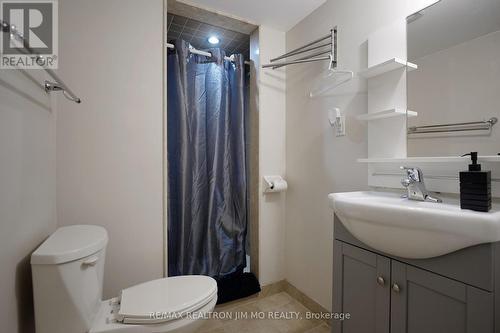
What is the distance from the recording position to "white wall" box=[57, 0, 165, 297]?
1.31m

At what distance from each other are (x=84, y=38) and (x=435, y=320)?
80.0 inches

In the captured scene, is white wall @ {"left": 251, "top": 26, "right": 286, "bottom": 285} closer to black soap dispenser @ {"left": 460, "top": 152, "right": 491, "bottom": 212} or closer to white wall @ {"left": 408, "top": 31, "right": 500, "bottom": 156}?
white wall @ {"left": 408, "top": 31, "right": 500, "bottom": 156}

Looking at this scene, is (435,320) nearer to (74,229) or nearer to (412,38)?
(412,38)

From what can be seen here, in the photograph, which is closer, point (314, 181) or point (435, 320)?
point (435, 320)

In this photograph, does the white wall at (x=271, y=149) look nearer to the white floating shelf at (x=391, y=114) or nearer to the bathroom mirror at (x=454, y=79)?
the white floating shelf at (x=391, y=114)

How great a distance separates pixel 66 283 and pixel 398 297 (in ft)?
3.99

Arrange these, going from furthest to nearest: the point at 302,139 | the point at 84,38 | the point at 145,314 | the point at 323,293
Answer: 1. the point at 302,139
2. the point at 323,293
3. the point at 84,38
4. the point at 145,314

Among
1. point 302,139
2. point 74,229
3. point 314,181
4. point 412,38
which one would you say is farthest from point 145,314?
point 412,38

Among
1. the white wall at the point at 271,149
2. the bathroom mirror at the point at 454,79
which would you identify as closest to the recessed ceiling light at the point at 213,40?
the white wall at the point at 271,149

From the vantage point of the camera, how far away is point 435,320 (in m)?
0.77

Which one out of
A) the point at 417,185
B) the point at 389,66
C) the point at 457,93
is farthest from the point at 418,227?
the point at 389,66

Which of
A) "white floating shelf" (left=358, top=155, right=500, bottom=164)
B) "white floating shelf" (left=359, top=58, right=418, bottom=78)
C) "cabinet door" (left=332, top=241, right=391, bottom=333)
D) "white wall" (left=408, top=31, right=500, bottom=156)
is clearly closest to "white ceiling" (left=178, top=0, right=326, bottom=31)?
"white floating shelf" (left=359, top=58, right=418, bottom=78)

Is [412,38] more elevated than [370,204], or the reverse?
[412,38]

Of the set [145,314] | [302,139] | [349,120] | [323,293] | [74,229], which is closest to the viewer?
[145,314]
